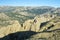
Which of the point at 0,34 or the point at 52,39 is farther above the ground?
the point at 52,39

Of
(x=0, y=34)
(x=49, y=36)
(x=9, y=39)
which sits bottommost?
(x=0, y=34)

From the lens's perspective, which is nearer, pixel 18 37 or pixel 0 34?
pixel 18 37

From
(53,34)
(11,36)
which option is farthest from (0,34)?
(53,34)

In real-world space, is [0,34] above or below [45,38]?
below

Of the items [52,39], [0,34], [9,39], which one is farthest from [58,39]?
[0,34]

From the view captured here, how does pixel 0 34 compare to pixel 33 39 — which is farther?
pixel 0 34

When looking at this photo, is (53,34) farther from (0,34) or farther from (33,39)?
(0,34)

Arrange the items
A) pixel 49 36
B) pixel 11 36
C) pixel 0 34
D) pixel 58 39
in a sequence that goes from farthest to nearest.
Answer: pixel 0 34 → pixel 11 36 → pixel 49 36 → pixel 58 39

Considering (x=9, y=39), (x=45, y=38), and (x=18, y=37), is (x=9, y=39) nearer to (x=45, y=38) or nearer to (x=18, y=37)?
(x=18, y=37)

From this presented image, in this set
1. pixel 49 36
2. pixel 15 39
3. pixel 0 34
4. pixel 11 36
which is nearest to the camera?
pixel 49 36
